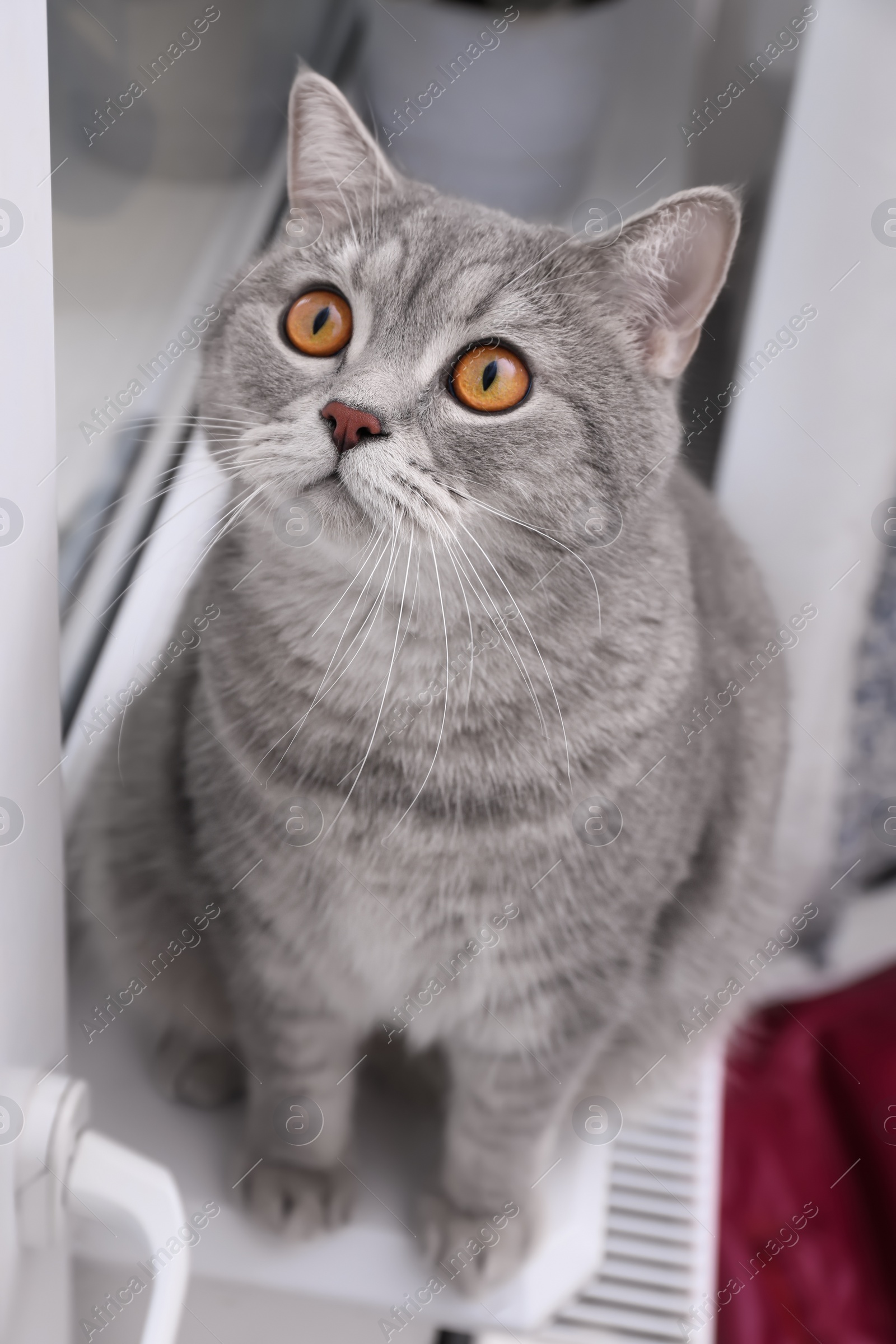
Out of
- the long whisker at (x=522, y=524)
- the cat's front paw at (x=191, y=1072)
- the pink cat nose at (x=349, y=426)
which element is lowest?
the cat's front paw at (x=191, y=1072)

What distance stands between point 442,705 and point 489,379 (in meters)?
0.21

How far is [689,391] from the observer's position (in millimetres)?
825

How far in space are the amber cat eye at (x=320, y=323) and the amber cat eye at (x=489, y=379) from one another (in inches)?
3.1

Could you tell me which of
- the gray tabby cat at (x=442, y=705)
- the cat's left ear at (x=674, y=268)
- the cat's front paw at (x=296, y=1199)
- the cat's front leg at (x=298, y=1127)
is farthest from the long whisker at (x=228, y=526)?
the cat's front paw at (x=296, y=1199)

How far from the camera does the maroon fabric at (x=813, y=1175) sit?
101 centimetres

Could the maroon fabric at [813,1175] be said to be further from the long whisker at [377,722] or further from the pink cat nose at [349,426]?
A: the pink cat nose at [349,426]

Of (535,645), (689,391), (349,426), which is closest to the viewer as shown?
(349,426)

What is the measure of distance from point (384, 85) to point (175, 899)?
0.81 metres

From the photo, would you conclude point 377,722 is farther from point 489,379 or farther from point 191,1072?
point 191,1072

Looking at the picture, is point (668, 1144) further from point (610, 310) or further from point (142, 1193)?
point (610, 310)

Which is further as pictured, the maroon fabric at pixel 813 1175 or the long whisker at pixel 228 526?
the maroon fabric at pixel 813 1175

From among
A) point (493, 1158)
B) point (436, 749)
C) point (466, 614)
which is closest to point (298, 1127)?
point (493, 1158)

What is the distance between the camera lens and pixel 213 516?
0.85 m

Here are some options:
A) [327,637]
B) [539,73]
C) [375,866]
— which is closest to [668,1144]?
[375,866]
